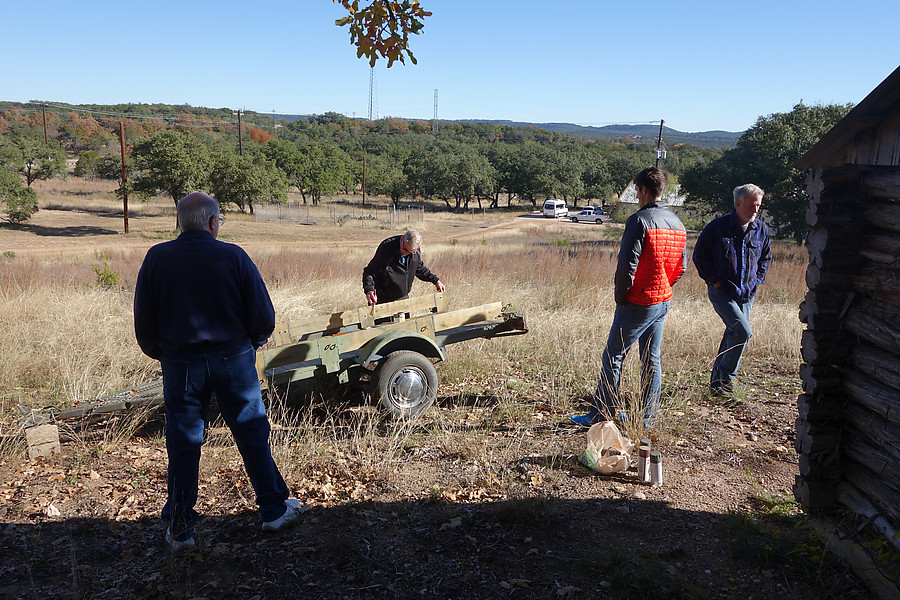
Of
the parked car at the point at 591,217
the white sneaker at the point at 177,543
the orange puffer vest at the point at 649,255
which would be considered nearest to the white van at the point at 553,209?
the parked car at the point at 591,217

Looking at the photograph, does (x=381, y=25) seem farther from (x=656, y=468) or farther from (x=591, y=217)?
(x=591, y=217)

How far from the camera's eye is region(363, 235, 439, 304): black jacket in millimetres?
6230

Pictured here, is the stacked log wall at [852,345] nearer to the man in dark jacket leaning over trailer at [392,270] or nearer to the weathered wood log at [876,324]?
the weathered wood log at [876,324]

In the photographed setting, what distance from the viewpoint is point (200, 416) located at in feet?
10.9

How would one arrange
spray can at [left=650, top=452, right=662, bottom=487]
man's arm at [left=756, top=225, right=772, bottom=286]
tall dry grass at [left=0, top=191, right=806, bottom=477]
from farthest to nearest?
man's arm at [left=756, top=225, right=772, bottom=286] < tall dry grass at [left=0, top=191, right=806, bottom=477] < spray can at [left=650, top=452, right=662, bottom=487]

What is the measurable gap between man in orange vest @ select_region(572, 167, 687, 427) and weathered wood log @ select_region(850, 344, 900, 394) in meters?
1.49

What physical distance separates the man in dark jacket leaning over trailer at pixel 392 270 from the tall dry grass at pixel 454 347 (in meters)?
0.91

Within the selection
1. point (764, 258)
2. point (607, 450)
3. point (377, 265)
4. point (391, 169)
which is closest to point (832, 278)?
point (607, 450)

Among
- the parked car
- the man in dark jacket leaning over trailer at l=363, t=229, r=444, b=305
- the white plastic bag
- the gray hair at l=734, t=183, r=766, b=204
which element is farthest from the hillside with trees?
the white plastic bag

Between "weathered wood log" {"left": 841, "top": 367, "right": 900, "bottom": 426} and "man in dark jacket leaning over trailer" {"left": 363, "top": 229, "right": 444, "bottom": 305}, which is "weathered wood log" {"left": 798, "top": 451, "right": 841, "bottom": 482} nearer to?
"weathered wood log" {"left": 841, "top": 367, "right": 900, "bottom": 426}

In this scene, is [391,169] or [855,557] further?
[391,169]

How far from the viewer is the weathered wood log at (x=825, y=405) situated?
133 inches

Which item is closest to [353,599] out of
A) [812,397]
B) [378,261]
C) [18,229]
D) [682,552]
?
[682,552]

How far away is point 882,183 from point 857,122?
0.35 m
